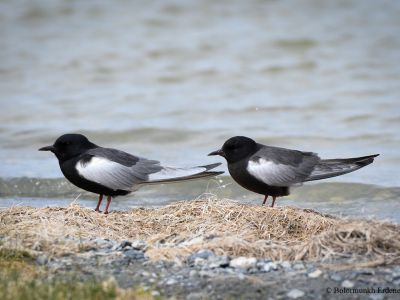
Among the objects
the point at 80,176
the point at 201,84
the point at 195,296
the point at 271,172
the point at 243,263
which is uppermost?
the point at 201,84

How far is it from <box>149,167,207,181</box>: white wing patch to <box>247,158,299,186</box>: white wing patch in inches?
20.8

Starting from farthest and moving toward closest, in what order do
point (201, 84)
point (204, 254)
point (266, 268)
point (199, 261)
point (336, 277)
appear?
point (201, 84)
point (204, 254)
point (199, 261)
point (266, 268)
point (336, 277)

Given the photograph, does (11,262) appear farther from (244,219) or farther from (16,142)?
(16,142)

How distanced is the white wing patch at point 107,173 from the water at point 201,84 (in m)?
1.96

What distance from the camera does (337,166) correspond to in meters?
7.88

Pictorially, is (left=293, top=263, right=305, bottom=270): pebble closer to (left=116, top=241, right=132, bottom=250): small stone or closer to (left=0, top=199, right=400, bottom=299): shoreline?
(left=0, top=199, right=400, bottom=299): shoreline

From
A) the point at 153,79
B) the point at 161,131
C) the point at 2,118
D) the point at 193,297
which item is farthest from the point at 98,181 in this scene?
the point at 153,79

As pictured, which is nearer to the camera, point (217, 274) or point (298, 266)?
point (217, 274)

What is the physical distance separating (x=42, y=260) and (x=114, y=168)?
7.43 ft

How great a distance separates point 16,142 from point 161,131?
246cm

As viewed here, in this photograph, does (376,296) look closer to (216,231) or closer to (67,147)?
(216,231)

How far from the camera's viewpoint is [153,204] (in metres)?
9.55

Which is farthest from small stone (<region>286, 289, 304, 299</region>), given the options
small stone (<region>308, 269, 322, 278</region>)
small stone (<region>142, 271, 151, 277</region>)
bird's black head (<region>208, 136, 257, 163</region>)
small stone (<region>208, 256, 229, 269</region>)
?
bird's black head (<region>208, 136, 257, 163</region>)

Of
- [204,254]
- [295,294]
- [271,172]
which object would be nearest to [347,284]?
[295,294]
